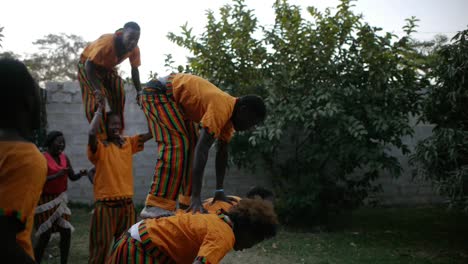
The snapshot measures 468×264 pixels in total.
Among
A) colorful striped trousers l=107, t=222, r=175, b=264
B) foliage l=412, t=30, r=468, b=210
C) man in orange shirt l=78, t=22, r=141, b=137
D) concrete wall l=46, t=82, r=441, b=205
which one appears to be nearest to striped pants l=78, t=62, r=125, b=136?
man in orange shirt l=78, t=22, r=141, b=137

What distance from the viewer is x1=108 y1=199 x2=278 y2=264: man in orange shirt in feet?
8.00

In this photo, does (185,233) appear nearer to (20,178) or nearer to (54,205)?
(20,178)

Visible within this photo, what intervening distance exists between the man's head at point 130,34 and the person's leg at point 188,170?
1.05 metres

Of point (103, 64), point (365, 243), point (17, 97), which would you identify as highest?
point (103, 64)

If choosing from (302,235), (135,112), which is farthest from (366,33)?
(135,112)

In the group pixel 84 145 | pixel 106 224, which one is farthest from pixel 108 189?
pixel 84 145

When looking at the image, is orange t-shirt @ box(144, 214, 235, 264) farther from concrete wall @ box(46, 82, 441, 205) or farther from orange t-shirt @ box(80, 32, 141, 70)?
concrete wall @ box(46, 82, 441, 205)

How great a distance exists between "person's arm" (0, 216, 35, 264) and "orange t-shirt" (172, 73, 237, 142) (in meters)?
1.68

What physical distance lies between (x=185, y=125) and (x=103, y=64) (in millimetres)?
1124

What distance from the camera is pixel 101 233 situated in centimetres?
372

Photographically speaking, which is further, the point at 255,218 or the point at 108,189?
the point at 108,189

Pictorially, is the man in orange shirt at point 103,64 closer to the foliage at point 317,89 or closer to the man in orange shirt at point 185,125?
the man in orange shirt at point 185,125

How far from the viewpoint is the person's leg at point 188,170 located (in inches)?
132

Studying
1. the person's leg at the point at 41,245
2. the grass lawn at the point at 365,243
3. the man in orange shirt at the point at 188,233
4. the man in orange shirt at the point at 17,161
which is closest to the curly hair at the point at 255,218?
the man in orange shirt at the point at 188,233
